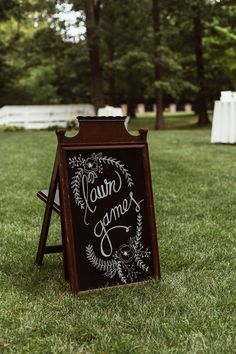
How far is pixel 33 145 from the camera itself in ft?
49.6

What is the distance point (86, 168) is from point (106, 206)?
28 centimetres

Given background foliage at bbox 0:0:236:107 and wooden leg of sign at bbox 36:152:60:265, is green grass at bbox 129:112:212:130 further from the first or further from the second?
wooden leg of sign at bbox 36:152:60:265

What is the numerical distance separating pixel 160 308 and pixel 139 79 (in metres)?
27.4

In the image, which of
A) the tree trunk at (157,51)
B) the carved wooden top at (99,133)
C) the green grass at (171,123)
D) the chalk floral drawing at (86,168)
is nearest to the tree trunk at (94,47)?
the green grass at (171,123)

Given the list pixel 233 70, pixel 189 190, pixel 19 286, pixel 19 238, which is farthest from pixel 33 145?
pixel 233 70

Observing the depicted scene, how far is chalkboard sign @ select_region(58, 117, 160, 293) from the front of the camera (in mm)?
3486

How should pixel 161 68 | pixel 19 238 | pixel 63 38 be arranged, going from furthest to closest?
pixel 63 38
pixel 161 68
pixel 19 238

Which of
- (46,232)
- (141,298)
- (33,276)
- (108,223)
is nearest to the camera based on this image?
(141,298)

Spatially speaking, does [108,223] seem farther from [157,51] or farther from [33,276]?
[157,51]

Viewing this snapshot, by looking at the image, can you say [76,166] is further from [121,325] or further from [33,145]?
[33,145]

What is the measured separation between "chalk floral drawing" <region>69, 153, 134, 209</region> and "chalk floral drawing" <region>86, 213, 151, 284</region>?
0.33 meters

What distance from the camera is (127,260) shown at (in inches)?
144

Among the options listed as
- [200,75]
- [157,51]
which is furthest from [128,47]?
[200,75]

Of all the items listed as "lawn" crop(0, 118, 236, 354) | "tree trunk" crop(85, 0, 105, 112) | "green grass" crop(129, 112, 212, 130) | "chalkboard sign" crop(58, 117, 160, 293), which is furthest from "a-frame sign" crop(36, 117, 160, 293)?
"green grass" crop(129, 112, 212, 130)
